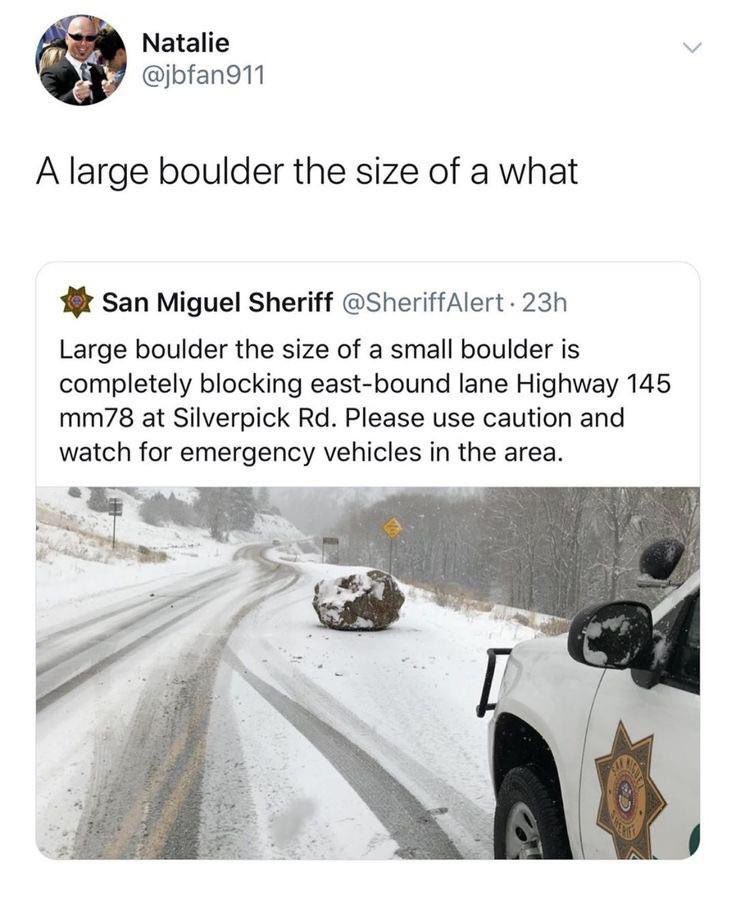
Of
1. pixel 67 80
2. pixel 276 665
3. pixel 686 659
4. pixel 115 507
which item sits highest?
pixel 67 80

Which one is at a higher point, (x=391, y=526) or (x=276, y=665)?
(x=391, y=526)

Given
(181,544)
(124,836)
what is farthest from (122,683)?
(124,836)

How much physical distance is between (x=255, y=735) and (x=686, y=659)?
3.32 meters

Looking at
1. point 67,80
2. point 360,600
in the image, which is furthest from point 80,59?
point 360,600

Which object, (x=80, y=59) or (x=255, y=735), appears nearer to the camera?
(x=80, y=59)

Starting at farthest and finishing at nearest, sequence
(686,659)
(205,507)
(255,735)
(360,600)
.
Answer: (360,600) → (255,735) → (205,507) → (686,659)

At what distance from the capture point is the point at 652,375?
3.24m

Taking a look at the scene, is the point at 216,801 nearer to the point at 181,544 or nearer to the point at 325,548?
the point at 325,548

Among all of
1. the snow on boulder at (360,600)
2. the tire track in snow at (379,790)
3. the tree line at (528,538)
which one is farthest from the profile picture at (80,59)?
the snow on boulder at (360,600)

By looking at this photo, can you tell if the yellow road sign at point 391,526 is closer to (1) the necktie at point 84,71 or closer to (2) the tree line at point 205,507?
(2) the tree line at point 205,507

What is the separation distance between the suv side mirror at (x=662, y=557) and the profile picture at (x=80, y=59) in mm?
3200

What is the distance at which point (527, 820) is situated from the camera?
108 inches

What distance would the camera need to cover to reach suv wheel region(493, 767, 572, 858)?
2.55 meters

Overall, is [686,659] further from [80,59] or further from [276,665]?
[276,665]
